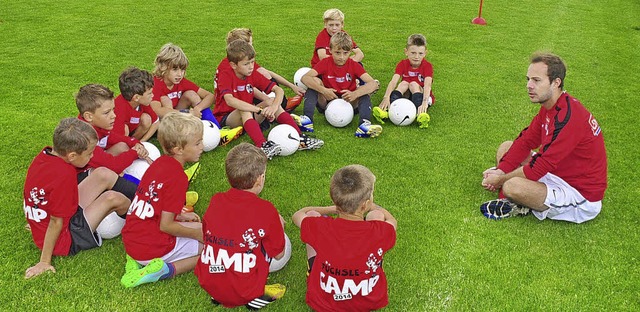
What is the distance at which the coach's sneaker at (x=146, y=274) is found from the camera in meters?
4.20

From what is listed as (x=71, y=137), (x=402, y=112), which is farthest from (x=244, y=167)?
(x=402, y=112)

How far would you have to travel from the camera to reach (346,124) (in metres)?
7.61

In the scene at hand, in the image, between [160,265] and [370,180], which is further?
[160,265]

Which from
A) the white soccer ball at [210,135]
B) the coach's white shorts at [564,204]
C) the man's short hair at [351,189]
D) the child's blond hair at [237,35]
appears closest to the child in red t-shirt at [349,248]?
the man's short hair at [351,189]

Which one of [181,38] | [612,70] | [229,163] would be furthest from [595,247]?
[181,38]

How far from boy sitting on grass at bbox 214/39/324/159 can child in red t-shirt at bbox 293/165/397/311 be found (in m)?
2.81

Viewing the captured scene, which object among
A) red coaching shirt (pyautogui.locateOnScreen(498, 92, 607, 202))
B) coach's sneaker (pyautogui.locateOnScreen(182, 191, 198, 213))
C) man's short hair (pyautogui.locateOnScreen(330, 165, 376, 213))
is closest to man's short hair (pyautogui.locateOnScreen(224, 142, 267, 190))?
man's short hair (pyautogui.locateOnScreen(330, 165, 376, 213))

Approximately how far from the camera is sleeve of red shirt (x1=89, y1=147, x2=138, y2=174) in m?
5.04

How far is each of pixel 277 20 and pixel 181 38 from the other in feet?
10.2

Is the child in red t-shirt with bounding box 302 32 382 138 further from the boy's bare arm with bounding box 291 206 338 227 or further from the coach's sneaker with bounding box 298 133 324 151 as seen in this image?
the boy's bare arm with bounding box 291 206 338 227

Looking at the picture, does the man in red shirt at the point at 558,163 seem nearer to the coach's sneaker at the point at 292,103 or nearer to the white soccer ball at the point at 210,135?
the white soccer ball at the point at 210,135

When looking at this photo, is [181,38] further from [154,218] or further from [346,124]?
[154,218]

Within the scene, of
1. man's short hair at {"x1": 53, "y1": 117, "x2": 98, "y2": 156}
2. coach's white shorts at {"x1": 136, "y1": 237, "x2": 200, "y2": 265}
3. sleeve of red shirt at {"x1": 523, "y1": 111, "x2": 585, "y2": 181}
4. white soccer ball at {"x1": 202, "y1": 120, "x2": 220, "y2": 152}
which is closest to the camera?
man's short hair at {"x1": 53, "y1": 117, "x2": 98, "y2": 156}

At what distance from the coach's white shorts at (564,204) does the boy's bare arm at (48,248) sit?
4.57 m
